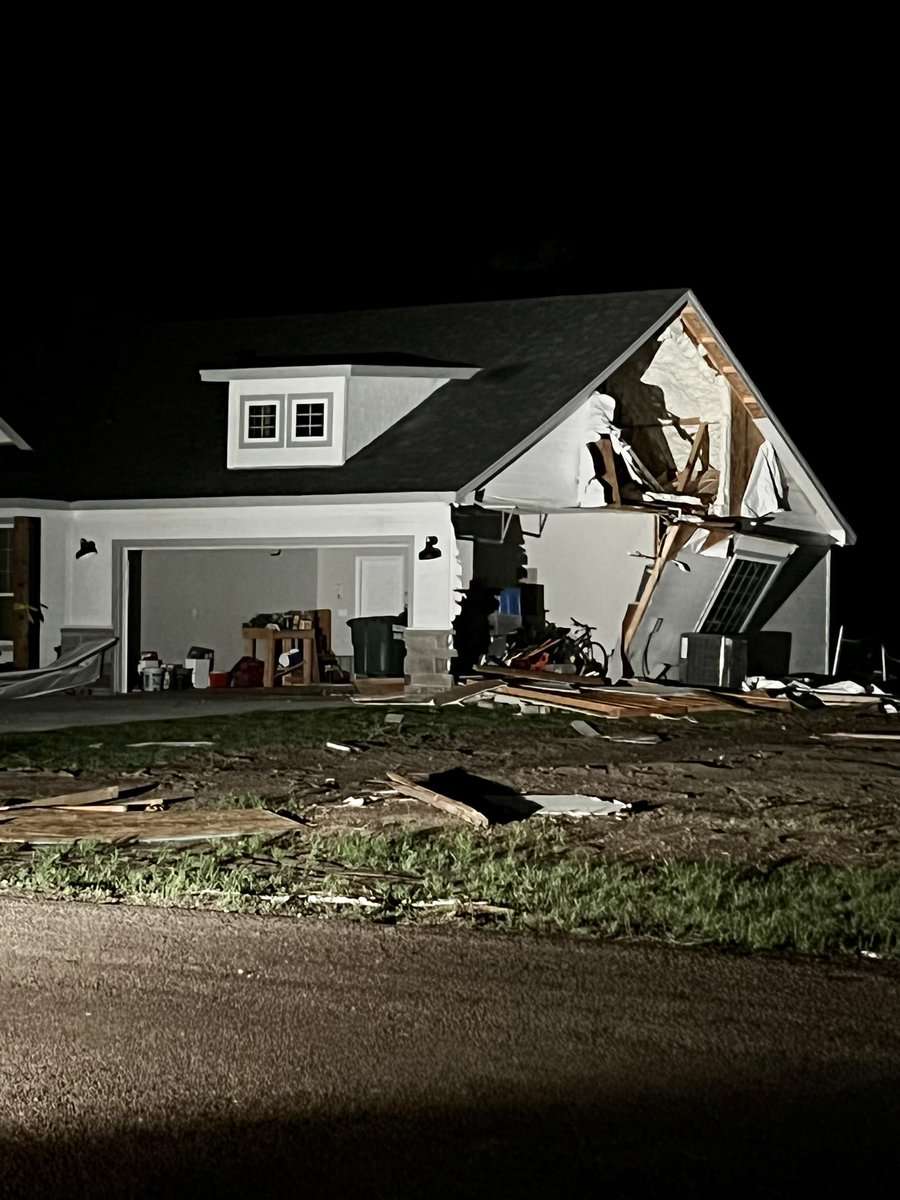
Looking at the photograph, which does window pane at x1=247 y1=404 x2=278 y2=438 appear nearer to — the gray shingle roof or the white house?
the white house

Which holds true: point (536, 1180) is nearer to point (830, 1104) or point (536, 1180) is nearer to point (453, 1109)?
point (453, 1109)

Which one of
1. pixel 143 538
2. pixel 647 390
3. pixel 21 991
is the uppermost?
pixel 647 390

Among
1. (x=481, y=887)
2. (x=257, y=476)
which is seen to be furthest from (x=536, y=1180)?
(x=257, y=476)

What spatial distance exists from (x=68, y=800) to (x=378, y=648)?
→ 12536 mm

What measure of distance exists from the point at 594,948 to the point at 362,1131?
8.59ft

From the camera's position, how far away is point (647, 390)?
24.9 metres

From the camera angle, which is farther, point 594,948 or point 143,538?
point 143,538

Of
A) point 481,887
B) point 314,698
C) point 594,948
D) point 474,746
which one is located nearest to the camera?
point 594,948

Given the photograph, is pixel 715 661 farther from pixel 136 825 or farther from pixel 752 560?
pixel 136 825

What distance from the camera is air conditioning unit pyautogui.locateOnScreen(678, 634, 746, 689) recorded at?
23.8 meters

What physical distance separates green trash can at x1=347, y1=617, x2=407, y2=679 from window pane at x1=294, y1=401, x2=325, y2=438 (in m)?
3.22

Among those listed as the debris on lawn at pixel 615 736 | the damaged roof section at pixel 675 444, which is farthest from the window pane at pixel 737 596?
the debris on lawn at pixel 615 736

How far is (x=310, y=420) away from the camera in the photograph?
942 inches

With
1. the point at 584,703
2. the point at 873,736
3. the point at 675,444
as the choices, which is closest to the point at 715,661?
the point at 675,444
